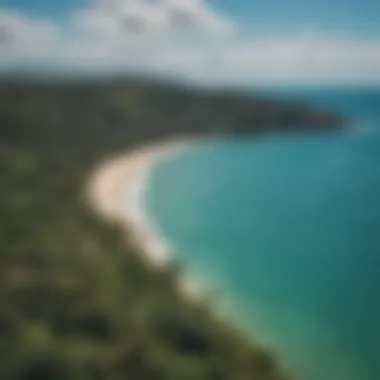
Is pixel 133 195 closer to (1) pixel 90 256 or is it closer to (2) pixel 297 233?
(1) pixel 90 256

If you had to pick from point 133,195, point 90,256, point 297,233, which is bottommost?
point 90,256

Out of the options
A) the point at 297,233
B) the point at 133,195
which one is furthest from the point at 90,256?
the point at 297,233
